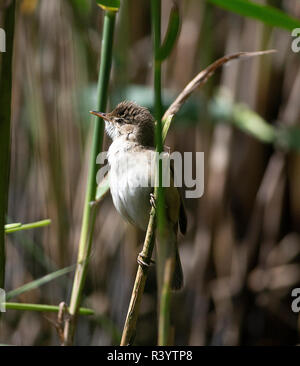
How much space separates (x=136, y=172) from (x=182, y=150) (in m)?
1.03

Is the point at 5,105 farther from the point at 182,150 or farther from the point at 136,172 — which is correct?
the point at 182,150

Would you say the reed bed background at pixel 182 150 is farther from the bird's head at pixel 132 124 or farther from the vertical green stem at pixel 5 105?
the vertical green stem at pixel 5 105

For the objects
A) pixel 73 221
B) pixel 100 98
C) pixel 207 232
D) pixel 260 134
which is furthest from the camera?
pixel 207 232

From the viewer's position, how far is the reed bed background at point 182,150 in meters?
2.05

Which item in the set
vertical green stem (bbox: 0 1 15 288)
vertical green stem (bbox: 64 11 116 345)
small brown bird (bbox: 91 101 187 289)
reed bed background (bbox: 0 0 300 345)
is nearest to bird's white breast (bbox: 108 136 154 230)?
small brown bird (bbox: 91 101 187 289)

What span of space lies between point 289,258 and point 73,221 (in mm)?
1090

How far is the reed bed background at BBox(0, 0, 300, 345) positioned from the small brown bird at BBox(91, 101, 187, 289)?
0.32 metres

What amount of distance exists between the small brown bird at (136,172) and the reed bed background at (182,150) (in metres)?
0.32

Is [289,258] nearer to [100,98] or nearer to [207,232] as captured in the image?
[207,232]

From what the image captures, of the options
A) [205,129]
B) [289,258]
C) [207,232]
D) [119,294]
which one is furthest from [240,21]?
[119,294]

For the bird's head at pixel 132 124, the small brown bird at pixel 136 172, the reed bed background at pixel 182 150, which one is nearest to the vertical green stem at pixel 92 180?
the small brown bird at pixel 136 172

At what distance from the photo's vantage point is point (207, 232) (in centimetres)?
242

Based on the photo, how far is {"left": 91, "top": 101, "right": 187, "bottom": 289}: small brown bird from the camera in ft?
4.70

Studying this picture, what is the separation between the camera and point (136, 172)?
1438mm
